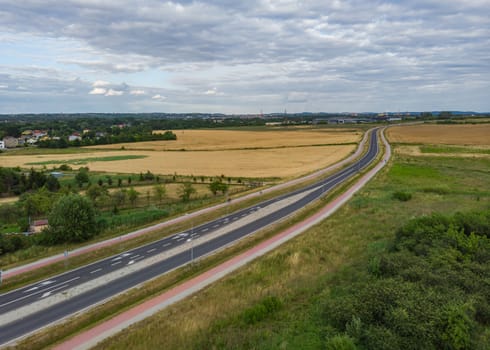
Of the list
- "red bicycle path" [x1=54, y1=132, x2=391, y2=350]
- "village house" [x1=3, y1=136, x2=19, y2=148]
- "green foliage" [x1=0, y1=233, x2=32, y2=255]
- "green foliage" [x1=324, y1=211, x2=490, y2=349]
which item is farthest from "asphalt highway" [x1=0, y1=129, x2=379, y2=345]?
"village house" [x1=3, y1=136, x2=19, y2=148]

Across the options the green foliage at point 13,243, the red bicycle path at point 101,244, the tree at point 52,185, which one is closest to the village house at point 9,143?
the tree at point 52,185

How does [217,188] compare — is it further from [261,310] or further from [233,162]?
[261,310]

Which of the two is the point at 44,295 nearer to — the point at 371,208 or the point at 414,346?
the point at 414,346

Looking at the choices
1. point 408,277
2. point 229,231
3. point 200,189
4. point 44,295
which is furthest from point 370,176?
point 44,295

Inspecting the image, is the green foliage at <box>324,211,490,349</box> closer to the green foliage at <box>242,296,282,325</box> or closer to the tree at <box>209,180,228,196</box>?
the green foliage at <box>242,296,282,325</box>

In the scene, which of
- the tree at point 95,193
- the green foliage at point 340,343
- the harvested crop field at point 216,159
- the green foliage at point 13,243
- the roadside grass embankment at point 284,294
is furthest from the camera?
the harvested crop field at point 216,159

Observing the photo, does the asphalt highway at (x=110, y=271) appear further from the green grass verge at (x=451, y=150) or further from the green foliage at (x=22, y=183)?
the green grass verge at (x=451, y=150)

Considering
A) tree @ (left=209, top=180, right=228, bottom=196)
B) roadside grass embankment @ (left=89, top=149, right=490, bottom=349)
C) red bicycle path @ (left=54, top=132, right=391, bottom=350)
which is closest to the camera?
roadside grass embankment @ (left=89, top=149, right=490, bottom=349)
